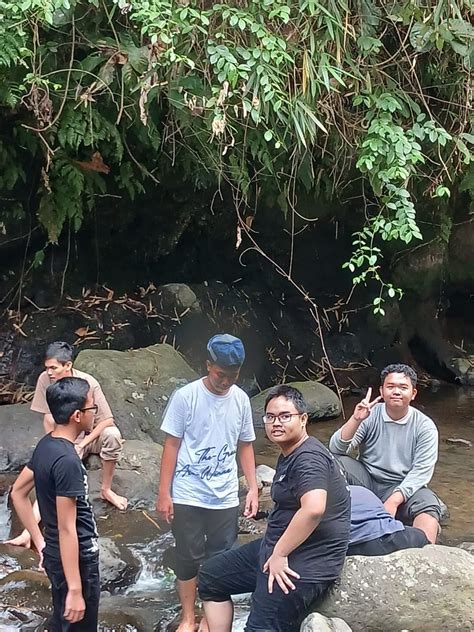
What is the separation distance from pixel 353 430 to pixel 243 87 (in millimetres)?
2519

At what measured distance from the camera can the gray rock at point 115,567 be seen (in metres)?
4.50

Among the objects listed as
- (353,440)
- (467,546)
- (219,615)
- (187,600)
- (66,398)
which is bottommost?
(467,546)

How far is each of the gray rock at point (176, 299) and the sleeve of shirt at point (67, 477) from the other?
697cm

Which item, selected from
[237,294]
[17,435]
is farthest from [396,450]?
[237,294]

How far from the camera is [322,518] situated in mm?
3256

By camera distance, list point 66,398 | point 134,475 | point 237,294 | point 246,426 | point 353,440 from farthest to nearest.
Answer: point 237,294, point 134,475, point 353,440, point 246,426, point 66,398

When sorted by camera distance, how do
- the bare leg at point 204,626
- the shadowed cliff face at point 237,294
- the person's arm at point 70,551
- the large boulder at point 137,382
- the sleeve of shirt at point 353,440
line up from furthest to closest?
the shadowed cliff face at point 237,294 < the large boulder at point 137,382 < the sleeve of shirt at point 353,440 < the bare leg at point 204,626 < the person's arm at point 70,551

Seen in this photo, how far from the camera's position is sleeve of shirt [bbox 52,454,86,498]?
Result: 3023 millimetres

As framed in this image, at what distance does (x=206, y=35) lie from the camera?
5.49 meters

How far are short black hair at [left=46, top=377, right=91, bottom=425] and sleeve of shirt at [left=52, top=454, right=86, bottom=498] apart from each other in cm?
18

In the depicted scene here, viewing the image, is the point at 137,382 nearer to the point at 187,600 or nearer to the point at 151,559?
the point at 151,559

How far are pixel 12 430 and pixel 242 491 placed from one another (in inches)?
85.5

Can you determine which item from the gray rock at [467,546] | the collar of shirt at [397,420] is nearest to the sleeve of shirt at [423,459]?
the collar of shirt at [397,420]

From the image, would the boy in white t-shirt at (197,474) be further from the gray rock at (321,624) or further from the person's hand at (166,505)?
the gray rock at (321,624)
